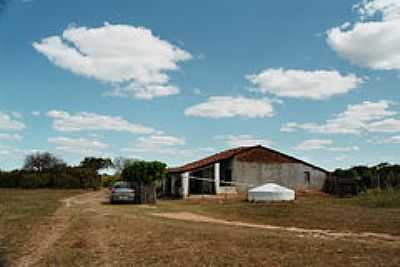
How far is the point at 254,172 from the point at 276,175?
2030 mm

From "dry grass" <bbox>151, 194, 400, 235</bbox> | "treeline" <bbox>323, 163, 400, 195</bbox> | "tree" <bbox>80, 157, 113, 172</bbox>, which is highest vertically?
"tree" <bbox>80, 157, 113, 172</bbox>

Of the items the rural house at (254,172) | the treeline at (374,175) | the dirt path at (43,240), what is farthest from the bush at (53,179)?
the dirt path at (43,240)

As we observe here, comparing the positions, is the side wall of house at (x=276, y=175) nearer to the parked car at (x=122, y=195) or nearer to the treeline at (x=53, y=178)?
the parked car at (x=122, y=195)

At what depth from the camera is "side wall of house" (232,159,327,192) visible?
38.7 metres

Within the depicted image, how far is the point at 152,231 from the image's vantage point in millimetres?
13766

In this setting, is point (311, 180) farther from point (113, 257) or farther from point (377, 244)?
point (113, 257)

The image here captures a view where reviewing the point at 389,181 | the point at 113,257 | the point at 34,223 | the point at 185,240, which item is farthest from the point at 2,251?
the point at 389,181

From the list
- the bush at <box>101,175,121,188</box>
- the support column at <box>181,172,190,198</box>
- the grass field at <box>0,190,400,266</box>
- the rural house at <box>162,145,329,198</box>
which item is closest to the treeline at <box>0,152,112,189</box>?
the bush at <box>101,175,121,188</box>

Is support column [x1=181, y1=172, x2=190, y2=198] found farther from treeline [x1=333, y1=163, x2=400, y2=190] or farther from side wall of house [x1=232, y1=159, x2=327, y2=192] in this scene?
treeline [x1=333, y1=163, x2=400, y2=190]

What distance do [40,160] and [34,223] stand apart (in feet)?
235

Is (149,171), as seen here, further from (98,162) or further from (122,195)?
(98,162)

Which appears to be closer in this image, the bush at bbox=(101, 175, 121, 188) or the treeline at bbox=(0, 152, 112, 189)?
the treeline at bbox=(0, 152, 112, 189)

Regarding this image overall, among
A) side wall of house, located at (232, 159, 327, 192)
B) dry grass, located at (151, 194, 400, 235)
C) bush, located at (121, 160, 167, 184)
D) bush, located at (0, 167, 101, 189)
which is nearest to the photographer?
dry grass, located at (151, 194, 400, 235)

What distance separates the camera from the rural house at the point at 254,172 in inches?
1513
